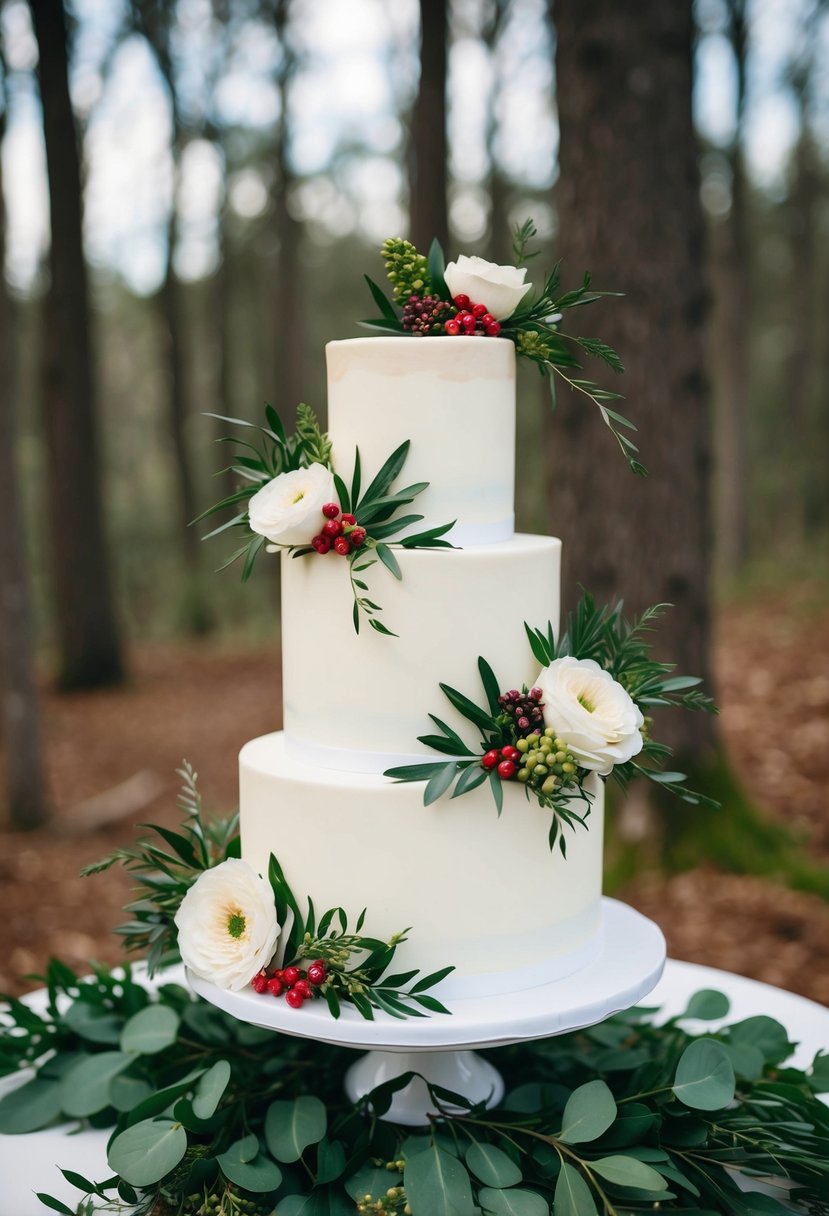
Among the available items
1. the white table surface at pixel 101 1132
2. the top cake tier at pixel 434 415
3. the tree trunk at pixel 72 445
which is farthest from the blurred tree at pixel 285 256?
the top cake tier at pixel 434 415

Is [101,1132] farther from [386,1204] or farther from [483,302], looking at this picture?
[483,302]

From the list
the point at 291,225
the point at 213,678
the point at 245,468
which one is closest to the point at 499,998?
the point at 245,468

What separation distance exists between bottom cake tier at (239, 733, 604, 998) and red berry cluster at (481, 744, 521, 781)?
2.9 inches

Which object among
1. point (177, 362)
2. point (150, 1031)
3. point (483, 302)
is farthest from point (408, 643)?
point (177, 362)

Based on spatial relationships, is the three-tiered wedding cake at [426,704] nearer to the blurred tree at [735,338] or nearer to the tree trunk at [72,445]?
the tree trunk at [72,445]

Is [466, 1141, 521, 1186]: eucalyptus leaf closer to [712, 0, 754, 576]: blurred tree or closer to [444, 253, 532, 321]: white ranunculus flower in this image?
[444, 253, 532, 321]: white ranunculus flower

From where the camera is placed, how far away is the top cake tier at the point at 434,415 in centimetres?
210

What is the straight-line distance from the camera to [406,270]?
223 centimetres

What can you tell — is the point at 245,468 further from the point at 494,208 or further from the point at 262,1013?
the point at 494,208

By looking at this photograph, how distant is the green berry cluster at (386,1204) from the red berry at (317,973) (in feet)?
1.28

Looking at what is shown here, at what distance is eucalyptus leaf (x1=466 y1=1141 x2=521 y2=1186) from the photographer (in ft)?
6.39

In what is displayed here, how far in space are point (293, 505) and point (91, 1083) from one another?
1.44m

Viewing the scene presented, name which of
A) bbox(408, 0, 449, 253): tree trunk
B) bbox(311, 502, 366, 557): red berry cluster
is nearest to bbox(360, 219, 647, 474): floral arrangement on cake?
bbox(311, 502, 366, 557): red berry cluster

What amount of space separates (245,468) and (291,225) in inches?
402
